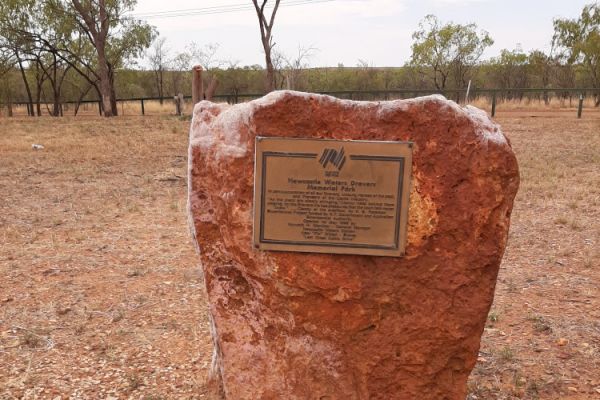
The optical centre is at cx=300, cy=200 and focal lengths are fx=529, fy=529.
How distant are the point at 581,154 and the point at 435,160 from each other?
11.0 meters

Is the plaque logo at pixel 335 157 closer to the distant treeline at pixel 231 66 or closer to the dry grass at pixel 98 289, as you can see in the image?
the dry grass at pixel 98 289

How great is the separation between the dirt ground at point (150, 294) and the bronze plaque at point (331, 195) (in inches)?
51.3

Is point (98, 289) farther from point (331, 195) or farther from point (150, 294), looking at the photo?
point (331, 195)

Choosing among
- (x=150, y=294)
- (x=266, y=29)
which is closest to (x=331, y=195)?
(x=150, y=294)

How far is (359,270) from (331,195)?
0.37 metres

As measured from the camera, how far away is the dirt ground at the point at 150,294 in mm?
3189

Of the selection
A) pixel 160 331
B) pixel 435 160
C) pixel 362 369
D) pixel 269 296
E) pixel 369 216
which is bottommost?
pixel 160 331

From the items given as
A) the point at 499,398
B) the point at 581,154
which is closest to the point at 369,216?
the point at 499,398

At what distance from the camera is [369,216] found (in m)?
2.39

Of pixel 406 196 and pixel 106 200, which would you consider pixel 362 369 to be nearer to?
pixel 406 196

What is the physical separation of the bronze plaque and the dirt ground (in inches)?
51.3

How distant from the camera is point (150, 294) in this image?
446cm

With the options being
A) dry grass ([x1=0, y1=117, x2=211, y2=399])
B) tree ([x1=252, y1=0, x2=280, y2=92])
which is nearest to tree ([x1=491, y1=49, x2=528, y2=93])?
tree ([x1=252, y1=0, x2=280, y2=92])

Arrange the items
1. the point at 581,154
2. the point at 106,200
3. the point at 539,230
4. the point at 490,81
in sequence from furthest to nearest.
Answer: the point at 490,81 → the point at 581,154 → the point at 106,200 → the point at 539,230
